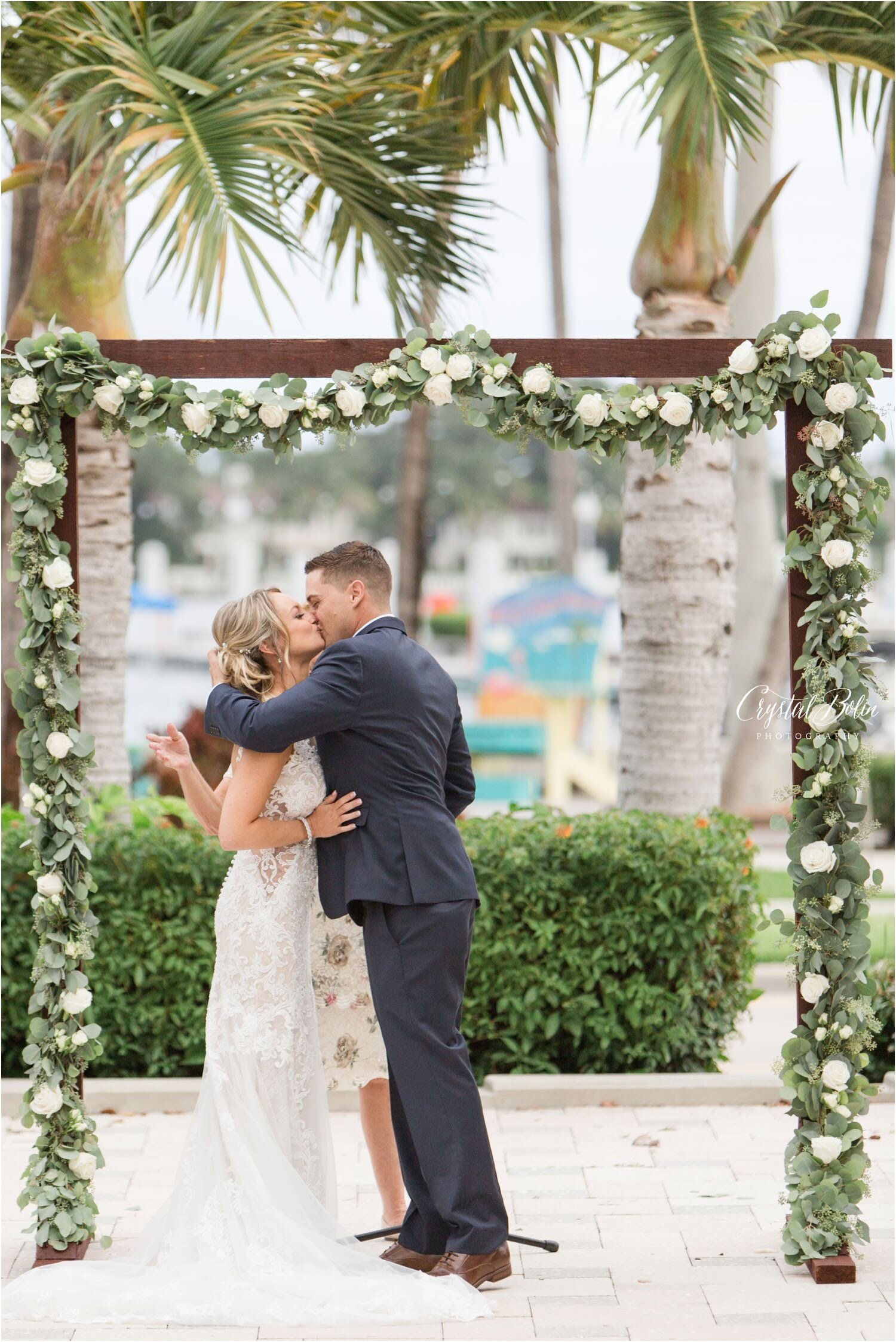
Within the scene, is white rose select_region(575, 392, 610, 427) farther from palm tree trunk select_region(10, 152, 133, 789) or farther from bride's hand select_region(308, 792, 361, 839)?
palm tree trunk select_region(10, 152, 133, 789)

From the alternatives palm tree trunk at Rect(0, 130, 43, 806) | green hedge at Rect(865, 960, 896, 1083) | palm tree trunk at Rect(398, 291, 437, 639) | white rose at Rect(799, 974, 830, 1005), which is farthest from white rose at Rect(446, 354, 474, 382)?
palm tree trunk at Rect(398, 291, 437, 639)

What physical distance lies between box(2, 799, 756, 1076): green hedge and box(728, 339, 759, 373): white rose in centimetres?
240

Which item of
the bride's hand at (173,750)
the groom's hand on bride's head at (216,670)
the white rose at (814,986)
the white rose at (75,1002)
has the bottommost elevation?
the white rose at (75,1002)

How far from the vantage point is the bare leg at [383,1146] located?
13.6 feet

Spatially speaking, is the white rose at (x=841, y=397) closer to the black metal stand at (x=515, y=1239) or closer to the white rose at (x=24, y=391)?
the white rose at (x=24, y=391)

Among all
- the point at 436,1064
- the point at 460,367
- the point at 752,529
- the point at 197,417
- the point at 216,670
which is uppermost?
the point at 460,367

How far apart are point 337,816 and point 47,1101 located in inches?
46.5

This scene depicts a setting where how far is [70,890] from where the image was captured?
4.01 m

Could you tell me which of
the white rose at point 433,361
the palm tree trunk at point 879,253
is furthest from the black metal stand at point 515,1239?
the palm tree trunk at point 879,253

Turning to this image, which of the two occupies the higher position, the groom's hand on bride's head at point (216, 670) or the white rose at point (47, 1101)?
the groom's hand on bride's head at point (216, 670)

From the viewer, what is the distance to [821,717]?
151 inches

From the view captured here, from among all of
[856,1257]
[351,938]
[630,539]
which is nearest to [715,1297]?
[856,1257]

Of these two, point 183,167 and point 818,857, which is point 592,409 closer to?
point 818,857

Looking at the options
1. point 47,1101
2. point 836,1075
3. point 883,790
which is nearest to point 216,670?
point 47,1101
